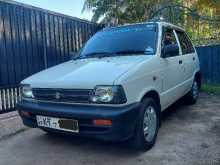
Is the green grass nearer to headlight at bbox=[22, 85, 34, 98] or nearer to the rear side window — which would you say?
the rear side window

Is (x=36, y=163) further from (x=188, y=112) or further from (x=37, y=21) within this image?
(x=37, y=21)

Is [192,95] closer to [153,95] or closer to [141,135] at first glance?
[153,95]

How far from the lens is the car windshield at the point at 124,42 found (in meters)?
4.25

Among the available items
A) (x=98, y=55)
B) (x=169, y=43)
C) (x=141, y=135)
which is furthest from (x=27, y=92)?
(x=169, y=43)

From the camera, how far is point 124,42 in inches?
176

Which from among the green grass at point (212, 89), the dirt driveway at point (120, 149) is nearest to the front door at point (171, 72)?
Answer: the dirt driveway at point (120, 149)

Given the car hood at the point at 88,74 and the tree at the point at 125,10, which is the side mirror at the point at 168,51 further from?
the tree at the point at 125,10

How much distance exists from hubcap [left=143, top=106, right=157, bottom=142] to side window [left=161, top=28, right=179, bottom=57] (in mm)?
1048

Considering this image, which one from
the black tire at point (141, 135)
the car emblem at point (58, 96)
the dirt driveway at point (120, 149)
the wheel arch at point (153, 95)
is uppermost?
the car emblem at point (58, 96)

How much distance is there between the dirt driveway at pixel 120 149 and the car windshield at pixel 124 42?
1.35m

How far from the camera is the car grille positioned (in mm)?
3309

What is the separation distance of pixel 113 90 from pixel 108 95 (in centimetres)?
8

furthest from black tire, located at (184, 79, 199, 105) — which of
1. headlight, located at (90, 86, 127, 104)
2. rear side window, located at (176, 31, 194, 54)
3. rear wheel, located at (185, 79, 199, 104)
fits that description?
headlight, located at (90, 86, 127, 104)

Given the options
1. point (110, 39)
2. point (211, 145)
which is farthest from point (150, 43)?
point (211, 145)
